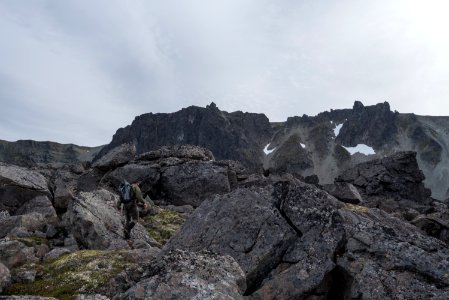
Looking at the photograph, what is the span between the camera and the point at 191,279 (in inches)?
418

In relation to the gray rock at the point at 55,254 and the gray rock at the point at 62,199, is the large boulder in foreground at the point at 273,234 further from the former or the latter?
the gray rock at the point at 62,199

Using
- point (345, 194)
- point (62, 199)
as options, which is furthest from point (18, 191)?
point (345, 194)

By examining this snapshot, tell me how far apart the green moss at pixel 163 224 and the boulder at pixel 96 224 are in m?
1.70

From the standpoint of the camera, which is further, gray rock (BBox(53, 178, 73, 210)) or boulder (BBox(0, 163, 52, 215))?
boulder (BBox(0, 163, 52, 215))

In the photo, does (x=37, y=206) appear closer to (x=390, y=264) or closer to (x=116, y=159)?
(x=116, y=159)

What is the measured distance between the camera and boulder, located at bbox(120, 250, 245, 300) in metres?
10.2

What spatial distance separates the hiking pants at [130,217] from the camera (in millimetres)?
26622

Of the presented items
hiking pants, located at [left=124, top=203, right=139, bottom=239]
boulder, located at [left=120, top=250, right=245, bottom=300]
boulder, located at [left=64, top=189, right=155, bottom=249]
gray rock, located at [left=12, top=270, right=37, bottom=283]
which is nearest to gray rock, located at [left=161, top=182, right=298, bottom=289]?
boulder, located at [left=120, top=250, right=245, bottom=300]

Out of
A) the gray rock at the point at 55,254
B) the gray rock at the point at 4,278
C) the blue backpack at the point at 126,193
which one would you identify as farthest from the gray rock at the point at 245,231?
the blue backpack at the point at 126,193

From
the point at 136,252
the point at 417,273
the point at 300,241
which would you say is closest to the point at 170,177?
the point at 136,252

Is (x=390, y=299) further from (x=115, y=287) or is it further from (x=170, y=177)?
(x=170, y=177)

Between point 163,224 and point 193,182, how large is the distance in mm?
13318

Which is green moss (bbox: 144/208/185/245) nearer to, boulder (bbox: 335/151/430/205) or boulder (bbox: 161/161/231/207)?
boulder (bbox: 161/161/231/207)

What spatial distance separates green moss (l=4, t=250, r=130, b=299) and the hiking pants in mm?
6454
